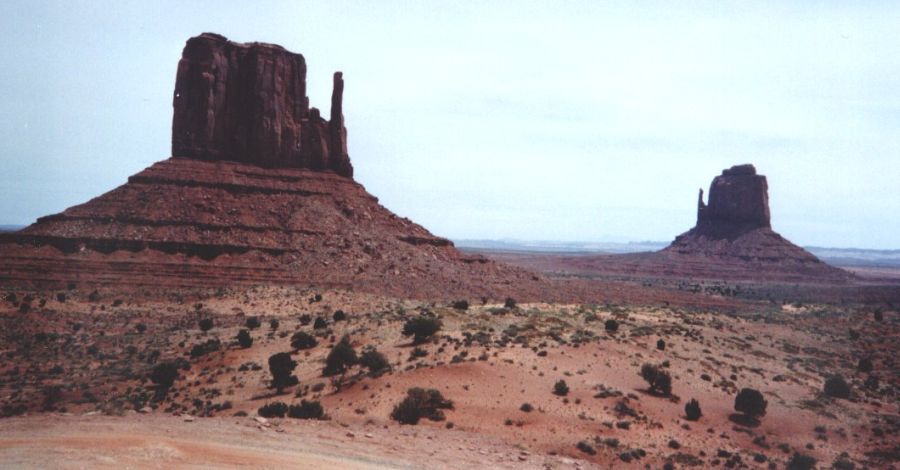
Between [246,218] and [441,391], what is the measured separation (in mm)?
42407

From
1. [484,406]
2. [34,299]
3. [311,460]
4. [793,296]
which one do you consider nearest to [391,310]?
[484,406]

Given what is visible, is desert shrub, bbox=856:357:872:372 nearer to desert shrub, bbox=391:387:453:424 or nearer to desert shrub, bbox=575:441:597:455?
desert shrub, bbox=575:441:597:455

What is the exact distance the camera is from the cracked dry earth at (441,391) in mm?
16531

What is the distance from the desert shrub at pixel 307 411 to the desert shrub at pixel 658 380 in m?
13.8

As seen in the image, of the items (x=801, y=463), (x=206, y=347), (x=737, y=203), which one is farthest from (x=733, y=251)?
(x=801, y=463)

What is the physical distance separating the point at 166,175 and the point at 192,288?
632 inches

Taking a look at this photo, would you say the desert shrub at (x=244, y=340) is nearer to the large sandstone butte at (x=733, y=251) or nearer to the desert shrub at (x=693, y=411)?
the desert shrub at (x=693, y=411)

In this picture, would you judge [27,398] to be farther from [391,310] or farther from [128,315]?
[391,310]

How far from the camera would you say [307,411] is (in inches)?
792

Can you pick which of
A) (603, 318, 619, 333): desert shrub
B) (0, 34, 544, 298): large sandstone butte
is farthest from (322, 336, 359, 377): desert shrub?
(0, 34, 544, 298): large sandstone butte

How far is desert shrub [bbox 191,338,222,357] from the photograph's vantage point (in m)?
32.6

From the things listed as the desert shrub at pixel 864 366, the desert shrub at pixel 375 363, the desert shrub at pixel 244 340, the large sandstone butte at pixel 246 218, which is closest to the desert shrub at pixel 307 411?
the desert shrub at pixel 375 363

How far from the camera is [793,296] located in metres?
84.9

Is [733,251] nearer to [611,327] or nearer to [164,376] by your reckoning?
[611,327]
